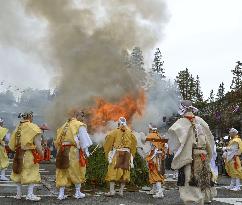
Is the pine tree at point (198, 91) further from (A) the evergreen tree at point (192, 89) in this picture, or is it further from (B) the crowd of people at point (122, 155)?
(B) the crowd of people at point (122, 155)

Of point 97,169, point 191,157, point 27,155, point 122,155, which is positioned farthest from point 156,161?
point 191,157

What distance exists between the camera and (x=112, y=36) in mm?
21438

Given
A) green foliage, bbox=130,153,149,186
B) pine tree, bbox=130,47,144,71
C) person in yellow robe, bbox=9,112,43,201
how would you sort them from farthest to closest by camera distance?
pine tree, bbox=130,47,144,71 < green foliage, bbox=130,153,149,186 < person in yellow robe, bbox=9,112,43,201

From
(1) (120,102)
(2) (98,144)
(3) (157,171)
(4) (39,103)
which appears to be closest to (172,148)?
(3) (157,171)

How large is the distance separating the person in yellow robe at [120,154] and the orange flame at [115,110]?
10.5 feet

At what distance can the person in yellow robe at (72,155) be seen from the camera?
10383mm

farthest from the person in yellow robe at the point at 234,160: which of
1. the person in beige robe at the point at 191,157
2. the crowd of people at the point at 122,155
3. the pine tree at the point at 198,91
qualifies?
the pine tree at the point at 198,91

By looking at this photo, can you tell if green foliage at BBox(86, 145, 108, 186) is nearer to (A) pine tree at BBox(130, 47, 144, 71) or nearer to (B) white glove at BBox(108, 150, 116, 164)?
(B) white glove at BBox(108, 150, 116, 164)

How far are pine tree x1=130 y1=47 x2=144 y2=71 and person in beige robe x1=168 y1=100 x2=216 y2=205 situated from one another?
13.0m

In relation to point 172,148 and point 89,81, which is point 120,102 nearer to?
point 89,81

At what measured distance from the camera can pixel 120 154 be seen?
36.6 feet

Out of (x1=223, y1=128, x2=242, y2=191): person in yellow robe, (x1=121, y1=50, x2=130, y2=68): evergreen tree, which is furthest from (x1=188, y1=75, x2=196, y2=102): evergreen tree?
(x1=223, y1=128, x2=242, y2=191): person in yellow robe

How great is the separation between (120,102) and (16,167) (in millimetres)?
6840

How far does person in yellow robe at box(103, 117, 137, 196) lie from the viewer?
11.0m
